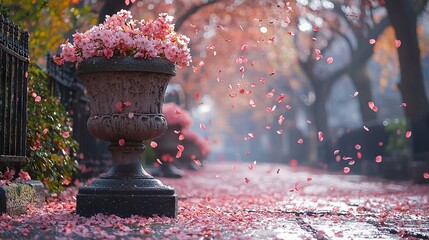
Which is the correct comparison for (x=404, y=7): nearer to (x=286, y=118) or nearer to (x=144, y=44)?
(x=144, y=44)

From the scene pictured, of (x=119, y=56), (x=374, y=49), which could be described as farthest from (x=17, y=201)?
(x=374, y=49)

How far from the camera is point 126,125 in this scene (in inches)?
284

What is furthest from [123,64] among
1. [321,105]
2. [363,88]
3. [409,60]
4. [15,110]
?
[321,105]

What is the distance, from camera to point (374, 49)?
99.4 ft

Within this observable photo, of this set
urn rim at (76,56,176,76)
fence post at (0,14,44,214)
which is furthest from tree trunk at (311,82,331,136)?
urn rim at (76,56,176,76)

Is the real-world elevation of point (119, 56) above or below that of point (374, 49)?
below

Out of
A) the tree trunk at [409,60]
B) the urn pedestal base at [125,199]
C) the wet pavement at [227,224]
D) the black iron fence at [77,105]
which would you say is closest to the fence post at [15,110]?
the wet pavement at [227,224]

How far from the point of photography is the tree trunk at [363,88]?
30.0 m

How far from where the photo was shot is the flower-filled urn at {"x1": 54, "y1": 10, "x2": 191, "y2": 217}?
23.4ft

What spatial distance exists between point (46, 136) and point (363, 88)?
23.2 metres

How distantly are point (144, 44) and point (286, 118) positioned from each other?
50913mm

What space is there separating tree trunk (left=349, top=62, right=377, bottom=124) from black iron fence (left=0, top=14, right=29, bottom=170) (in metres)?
23.2

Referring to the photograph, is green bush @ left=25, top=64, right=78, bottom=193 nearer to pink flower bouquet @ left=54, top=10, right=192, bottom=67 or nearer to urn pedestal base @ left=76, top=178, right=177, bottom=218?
pink flower bouquet @ left=54, top=10, right=192, bottom=67

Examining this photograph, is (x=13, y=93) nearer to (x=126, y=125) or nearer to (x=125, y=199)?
(x=126, y=125)
